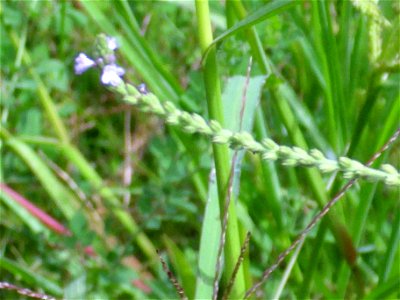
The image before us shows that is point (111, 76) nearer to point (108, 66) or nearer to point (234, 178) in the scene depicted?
point (108, 66)

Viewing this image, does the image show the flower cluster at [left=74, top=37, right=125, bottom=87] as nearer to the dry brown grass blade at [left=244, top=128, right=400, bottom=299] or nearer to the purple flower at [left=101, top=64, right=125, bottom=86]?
the purple flower at [left=101, top=64, right=125, bottom=86]

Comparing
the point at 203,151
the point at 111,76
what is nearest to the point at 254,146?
the point at 111,76

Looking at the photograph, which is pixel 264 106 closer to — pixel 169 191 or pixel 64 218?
pixel 169 191

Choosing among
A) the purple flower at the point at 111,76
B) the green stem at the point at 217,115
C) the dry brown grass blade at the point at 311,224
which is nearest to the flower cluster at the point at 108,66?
the purple flower at the point at 111,76

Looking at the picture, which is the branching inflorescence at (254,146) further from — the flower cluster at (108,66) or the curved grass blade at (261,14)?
the curved grass blade at (261,14)

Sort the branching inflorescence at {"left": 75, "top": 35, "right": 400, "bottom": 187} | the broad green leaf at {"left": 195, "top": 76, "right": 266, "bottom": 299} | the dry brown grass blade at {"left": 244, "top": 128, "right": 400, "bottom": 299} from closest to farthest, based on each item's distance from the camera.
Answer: the branching inflorescence at {"left": 75, "top": 35, "right": 400, "bottom": 187}, the dry brown grass blade at {"left": 244, "top": 128, "right": 400, "bottom": 299}, the broad green leaf at {"left": 195, "top": 76, "right": 266, "bottom": 299}

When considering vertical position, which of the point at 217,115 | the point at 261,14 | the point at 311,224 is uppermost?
the point at 261,14

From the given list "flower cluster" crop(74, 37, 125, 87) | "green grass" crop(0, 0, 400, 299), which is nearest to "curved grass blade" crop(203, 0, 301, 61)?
"green grass" crop(0, 0, 400, 299)
